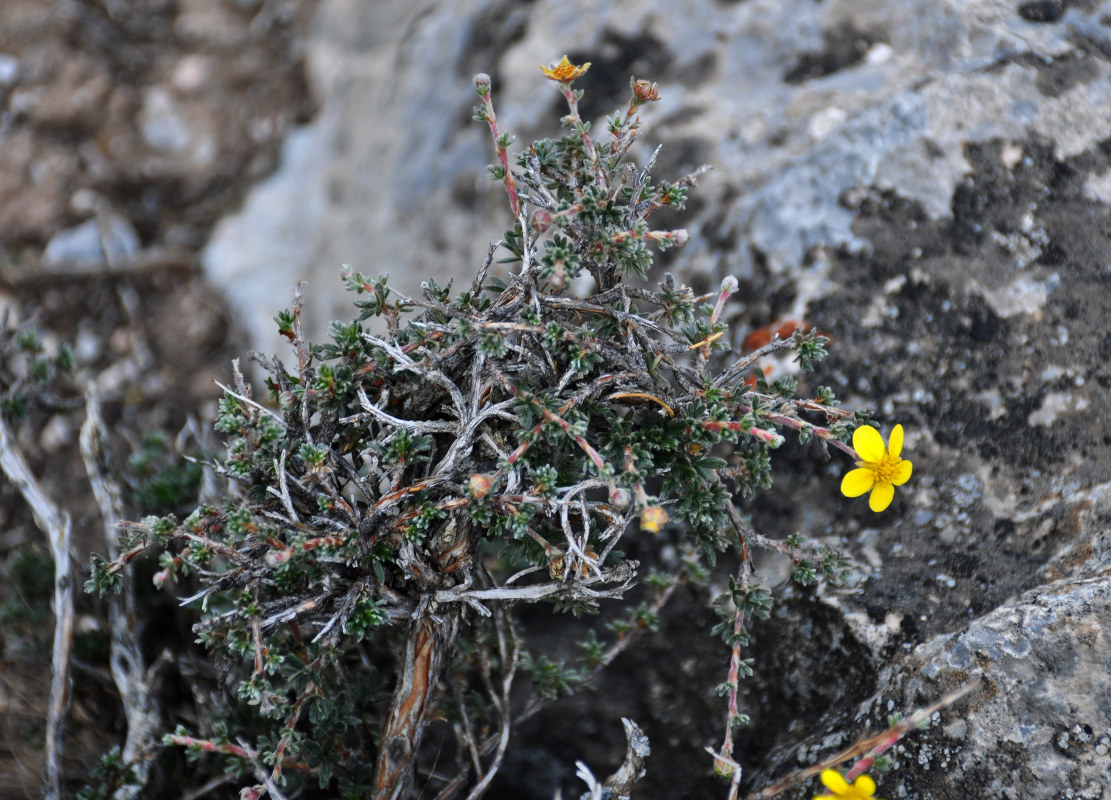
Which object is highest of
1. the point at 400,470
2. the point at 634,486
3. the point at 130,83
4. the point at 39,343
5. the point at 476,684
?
the point at 130,83

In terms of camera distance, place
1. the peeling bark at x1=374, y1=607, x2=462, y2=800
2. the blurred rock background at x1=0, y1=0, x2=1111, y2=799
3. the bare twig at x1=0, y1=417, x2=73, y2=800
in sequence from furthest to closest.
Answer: the bare twig at x1=0, y1=417, x2=73, y2=800, the peeling bark at x1=374, y1=607, x2=462, y2=800, the blurred rock background at x1=0, y1=0, x2=1111, y2=799

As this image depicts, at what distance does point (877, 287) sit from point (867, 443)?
0.77m

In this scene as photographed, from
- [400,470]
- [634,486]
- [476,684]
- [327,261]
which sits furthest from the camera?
[327,261]

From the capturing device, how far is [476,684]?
2.81 m

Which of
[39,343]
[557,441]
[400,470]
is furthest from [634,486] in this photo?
[39,343]

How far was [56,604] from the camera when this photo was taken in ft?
8.32

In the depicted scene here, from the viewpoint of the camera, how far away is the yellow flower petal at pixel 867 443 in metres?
2.04

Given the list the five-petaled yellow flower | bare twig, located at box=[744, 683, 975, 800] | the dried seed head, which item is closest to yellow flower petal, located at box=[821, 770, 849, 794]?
the five-petaled yellow flower

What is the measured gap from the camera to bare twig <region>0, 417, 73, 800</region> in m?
2.44

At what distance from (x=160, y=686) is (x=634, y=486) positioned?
1.73 m

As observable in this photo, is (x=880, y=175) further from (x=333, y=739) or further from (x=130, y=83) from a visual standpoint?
(x=130, y=83)

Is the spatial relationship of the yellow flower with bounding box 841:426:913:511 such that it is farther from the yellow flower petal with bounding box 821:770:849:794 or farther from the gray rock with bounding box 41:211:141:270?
the gray rock with bounding box 41:211:141:270

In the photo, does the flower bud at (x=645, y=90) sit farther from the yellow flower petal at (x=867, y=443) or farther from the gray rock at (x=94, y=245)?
the gray rock at (x=94, y=245)

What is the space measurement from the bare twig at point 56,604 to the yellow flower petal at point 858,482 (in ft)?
7.46
